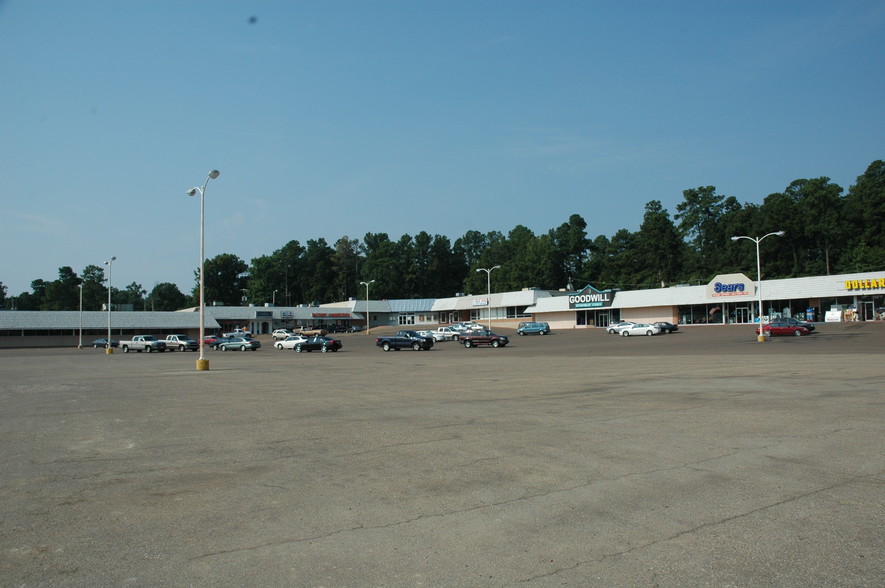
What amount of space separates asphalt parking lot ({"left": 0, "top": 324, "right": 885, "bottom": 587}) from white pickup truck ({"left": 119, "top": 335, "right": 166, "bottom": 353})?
48.6 meters

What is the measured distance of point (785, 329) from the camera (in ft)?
164

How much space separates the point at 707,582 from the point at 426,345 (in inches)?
1782

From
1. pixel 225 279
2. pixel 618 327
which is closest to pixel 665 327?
pixel 618 327

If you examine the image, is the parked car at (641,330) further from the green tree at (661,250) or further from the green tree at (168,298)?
the green tree at (168,298)

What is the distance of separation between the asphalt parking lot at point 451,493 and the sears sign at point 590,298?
6704cm

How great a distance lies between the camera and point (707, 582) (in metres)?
4.50

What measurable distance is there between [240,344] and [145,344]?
981 cm

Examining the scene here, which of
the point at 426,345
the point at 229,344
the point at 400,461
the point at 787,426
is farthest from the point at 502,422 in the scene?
the point at 229,344

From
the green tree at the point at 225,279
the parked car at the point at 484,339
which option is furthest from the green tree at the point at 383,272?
the parked car at the point at 484,339

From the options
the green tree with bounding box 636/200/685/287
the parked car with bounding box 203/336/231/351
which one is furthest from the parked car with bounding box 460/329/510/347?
the green tree with bounding box 636/200/685/287

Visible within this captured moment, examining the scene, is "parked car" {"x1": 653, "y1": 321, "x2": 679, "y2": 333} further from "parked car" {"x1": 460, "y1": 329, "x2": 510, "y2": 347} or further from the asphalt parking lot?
the asphalt parking lot

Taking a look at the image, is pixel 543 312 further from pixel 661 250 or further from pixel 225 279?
pixel 225 279

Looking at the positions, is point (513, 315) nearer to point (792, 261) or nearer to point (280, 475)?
point (792, 261)

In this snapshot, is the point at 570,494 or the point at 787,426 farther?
the point at 787,426
